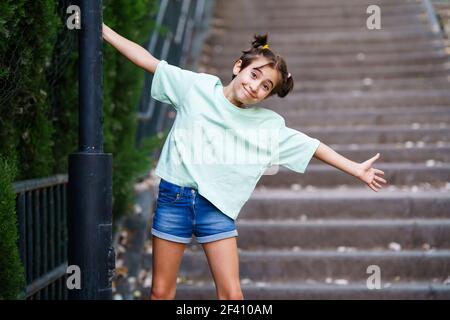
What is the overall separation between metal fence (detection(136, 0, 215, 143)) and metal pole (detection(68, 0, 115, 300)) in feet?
9.59

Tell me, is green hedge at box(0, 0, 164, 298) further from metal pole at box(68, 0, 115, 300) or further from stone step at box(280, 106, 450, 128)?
stone step at box(280, 106, 450, 128)

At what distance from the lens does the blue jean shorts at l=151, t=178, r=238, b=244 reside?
3.06 metres

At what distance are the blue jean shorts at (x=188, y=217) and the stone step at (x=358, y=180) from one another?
3.01 meters

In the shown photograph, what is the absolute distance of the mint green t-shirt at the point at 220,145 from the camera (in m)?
3.05

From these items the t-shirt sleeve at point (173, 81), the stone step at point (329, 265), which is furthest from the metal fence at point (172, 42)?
the t-shirt sleeve at point (173, 81)

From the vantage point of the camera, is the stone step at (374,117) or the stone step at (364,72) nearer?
the stone step at (374,117)

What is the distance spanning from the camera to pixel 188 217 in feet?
10.1

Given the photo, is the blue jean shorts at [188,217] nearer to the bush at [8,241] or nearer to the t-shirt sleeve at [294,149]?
the t-shirt sleeve at [294,149]

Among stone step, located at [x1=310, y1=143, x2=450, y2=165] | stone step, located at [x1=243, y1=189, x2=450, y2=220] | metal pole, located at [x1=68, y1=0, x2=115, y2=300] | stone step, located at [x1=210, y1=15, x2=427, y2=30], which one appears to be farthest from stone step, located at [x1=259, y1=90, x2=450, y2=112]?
metal pole, located at [x1=68, y1=0, x2=115, y2=300]

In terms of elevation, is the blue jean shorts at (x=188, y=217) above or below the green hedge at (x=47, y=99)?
below

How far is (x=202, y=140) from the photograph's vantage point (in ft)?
10.0

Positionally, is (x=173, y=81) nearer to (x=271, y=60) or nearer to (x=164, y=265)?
(x=271, y=60)

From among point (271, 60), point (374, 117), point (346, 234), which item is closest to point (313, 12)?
point (374, 117)

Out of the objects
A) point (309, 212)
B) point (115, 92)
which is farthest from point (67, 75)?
point (309, 212)
